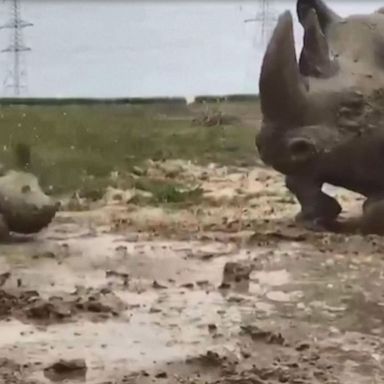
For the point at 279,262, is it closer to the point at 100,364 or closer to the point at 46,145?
the point at 100,364

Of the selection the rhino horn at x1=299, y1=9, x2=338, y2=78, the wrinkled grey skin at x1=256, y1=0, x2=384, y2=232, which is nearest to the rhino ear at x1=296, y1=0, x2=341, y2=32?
the wrinkled grey skin at x1=256, y1=0, x2=384, y2=232

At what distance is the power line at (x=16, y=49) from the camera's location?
435 cm

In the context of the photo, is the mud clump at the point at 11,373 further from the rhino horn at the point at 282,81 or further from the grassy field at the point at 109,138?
the grassy field at the point at 109,138

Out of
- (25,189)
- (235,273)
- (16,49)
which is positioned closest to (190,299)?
(235,273)

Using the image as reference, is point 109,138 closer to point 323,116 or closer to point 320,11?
point 320,11

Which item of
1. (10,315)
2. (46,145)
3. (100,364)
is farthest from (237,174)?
(100,364)

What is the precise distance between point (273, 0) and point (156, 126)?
60 cm

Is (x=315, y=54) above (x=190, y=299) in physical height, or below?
above

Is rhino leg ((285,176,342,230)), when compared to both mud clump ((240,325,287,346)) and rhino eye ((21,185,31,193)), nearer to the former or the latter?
rhino eye ((21,185,31,193))

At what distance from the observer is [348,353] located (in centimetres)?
172

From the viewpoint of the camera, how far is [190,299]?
2035 millimetres

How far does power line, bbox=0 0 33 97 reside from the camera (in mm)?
4348

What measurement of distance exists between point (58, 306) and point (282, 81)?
696mm

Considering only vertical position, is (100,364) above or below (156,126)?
above
